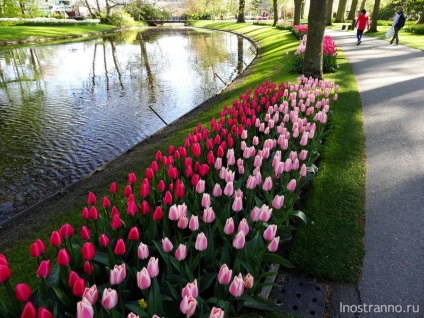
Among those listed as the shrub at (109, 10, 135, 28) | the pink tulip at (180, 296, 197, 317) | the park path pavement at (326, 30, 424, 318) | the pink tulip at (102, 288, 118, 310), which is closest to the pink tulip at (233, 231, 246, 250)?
the pink tulip at (180, 296, 197, 317)

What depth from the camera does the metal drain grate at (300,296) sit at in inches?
112

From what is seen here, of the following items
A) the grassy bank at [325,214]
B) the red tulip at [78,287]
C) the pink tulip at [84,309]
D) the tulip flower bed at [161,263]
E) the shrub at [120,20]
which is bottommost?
the shrub at [120,20]

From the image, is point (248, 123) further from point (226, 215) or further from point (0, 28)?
point (0, 28)

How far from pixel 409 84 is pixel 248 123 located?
284 inches

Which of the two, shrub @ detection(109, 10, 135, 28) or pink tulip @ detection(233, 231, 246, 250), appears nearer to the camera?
pink tulip @ detection(233, 231, 246, 250)

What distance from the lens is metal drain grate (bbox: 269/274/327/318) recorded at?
2844 mm

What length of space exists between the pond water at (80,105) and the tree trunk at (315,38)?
13.5ft

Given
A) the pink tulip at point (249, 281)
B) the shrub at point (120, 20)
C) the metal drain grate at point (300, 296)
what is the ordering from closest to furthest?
the pink tulip at point (249, 281), the metal drain grate at point (300, 296), the shrub at point (120, 20)

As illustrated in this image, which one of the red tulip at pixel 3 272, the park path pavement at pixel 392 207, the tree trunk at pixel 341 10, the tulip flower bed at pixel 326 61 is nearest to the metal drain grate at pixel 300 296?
the park path pavement at pixel 392 207

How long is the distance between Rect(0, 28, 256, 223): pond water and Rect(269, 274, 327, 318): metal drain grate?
4929mm

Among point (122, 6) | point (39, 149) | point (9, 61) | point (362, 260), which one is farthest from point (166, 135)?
point (122, 6)

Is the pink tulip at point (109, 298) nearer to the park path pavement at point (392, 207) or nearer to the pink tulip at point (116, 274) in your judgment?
the pink tulip at point (116, 274)

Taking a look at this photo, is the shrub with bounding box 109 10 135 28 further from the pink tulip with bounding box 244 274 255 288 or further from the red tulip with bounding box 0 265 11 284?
the pink tulip with bounding box 244 274 255 288

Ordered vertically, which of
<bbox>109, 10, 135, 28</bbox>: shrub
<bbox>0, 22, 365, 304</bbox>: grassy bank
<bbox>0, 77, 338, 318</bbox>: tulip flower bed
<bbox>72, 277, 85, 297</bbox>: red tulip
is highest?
<bbox>72, 277, 85, 297</bbox>: red tulip
